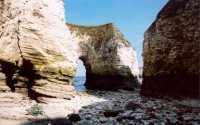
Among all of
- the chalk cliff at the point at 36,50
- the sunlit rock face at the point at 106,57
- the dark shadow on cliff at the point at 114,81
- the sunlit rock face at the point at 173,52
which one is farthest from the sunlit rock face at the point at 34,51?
the sunlit rock face at the point at 106,57

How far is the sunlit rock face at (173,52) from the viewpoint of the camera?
14922 mm

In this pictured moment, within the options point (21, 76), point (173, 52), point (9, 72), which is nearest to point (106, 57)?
point (173, 52)

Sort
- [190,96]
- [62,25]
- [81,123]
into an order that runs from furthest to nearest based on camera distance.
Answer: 1. [62,25]
2. [190,96]
3. [81,123]

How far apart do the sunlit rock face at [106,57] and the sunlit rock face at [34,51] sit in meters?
13.6

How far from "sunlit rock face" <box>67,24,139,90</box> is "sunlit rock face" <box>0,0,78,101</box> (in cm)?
1362

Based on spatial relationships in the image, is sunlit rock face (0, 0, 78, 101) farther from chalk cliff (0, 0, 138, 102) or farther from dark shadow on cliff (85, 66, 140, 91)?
dark shadow on cliff (85, 66, 140, 91)

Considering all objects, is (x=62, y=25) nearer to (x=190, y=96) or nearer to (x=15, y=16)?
(x=15, y=16)

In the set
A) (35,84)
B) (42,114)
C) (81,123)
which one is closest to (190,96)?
(81,123)

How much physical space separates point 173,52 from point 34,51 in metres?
9.36

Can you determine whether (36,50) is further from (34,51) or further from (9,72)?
(9,72)

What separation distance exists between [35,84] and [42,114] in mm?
5095

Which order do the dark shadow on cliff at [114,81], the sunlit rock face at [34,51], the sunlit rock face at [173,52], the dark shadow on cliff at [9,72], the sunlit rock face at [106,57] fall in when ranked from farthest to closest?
1. the sunlit rock face at [106,57]
2. the dark shadow on cliff at [114,81]
3. the sunlit rock face at [34,51]
4. the dark shadow on cliff at [9,72]
5. the sunlit rock face at [173,52]

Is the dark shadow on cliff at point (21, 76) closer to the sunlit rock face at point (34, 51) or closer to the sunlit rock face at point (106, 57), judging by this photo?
the sunlit rock face at point (34, 51)

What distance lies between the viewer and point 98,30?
1478 inches
